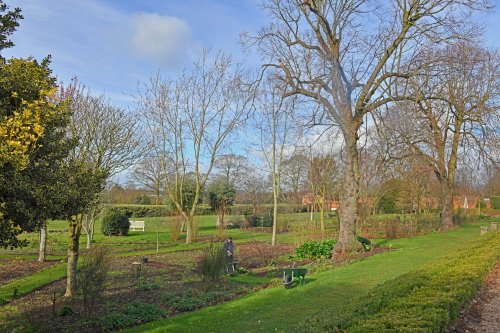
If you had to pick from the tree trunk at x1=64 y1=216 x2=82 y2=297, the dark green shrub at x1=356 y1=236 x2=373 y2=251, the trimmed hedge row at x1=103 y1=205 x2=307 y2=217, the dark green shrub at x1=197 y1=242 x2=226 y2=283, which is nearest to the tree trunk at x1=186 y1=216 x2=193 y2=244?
the dark green shrub at x1=356 y1=236 x2=373 y2=251

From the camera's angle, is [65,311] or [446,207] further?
[446,207]

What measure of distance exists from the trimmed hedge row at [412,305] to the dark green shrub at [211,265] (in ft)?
15.5

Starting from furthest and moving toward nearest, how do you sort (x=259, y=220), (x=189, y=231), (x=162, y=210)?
1. (x=162, y=210)
2. (x=259, y=220)
3. (x=189, y=231)

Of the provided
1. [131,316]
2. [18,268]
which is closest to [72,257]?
[131,316]

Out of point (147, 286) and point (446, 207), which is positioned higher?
point (446, 207)

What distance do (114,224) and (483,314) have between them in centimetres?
2580

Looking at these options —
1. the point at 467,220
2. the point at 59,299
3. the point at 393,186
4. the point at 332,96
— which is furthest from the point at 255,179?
the point at 59,299

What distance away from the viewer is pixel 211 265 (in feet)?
37.6

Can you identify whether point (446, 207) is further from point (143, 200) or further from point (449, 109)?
point (143, 200)

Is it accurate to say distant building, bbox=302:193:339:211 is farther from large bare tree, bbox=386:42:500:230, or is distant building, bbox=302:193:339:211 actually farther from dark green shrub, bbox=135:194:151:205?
dark green shrub, bbox=135:194:151:205

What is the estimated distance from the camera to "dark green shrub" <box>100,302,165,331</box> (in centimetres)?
824

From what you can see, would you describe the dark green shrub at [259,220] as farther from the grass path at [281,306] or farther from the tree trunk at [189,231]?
the grass path at [281,306]

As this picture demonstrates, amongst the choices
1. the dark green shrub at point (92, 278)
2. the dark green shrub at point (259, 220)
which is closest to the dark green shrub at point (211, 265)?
the dark green shrub at point (92, 278)

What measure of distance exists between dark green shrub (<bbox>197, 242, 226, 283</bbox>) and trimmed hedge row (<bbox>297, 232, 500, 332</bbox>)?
4.71 meters
